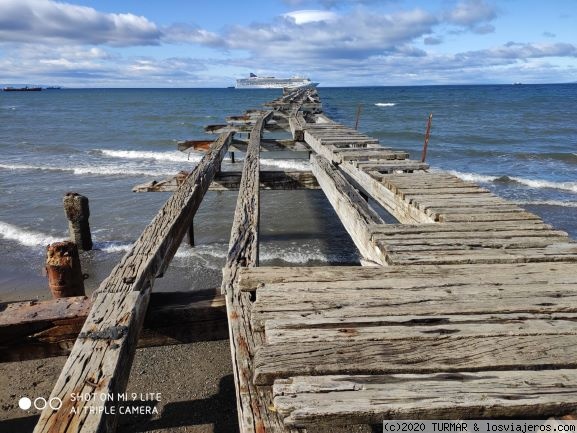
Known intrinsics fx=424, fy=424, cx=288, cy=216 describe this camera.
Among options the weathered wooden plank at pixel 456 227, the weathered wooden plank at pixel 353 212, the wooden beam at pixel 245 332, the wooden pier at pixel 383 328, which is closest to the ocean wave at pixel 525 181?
the weathered wooden plank at pixel 353 212

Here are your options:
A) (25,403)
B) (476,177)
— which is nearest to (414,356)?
(25,403)

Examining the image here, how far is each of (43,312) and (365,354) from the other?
5.53ft

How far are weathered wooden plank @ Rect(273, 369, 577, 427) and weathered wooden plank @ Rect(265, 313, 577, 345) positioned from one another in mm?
277

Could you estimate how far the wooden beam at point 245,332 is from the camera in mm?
1588

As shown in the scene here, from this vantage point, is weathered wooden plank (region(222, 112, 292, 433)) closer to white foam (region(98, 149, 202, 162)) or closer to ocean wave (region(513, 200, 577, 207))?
ocean wave (region(513, 200, 577, 207))

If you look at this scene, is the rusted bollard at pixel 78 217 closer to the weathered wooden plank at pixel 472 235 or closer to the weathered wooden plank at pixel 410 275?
the weathered wooden plank at pixel 410 275

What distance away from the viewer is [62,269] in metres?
4.04

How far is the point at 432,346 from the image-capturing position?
6.31ft

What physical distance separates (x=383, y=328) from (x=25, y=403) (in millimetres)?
3841

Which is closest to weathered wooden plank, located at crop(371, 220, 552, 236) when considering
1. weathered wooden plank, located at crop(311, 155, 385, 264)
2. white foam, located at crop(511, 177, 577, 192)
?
weathered wooden plank, located at crop(311, 155, 385, 264)

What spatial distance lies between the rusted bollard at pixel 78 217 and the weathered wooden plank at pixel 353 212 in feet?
15.3

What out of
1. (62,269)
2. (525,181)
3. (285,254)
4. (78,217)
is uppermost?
(62,269)

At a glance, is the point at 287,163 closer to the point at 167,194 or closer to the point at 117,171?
the point at 167,194

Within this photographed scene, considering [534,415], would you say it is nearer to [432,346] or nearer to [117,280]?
[432,346]
